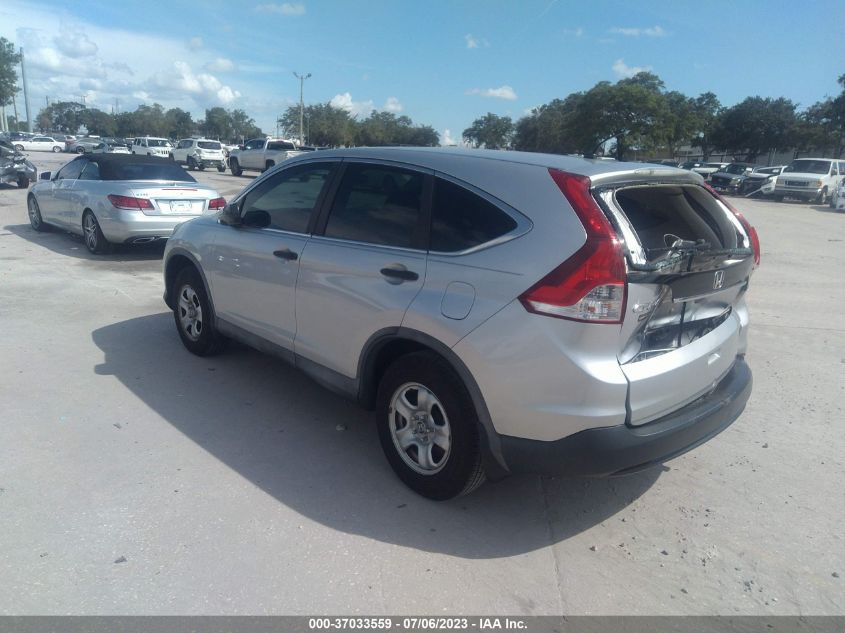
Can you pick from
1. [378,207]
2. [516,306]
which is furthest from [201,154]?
[516,306]

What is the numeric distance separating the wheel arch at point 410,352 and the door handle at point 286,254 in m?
0.91

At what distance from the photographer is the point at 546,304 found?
9.05 ft

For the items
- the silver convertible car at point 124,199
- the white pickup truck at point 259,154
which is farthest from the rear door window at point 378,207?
the white pickup truck at point 259,154

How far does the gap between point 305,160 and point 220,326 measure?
1.54 meters

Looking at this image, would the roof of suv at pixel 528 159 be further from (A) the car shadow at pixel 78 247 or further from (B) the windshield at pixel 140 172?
(A) the car shadow at pixel 78 247

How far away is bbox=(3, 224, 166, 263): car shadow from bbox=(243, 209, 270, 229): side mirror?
5888 mm

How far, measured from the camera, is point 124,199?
905 centimetres

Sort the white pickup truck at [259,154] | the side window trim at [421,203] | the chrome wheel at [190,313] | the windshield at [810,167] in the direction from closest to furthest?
the side window trim at [421,203], the chrome wheel at [190,313], the windshield at [810,167], the white pickup truck at [259,154]

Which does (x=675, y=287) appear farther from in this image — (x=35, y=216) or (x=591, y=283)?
(x=35, y=216)

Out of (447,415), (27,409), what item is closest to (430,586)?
(447,415)

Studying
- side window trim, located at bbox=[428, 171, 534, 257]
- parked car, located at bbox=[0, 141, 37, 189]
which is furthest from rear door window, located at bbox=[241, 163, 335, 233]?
parked car, located at bbox=[0, 141, 37, 189]

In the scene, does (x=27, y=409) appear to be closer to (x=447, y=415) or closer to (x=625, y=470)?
(x=447, y=415)

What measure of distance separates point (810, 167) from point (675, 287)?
3222 cm

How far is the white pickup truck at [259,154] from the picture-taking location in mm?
31031
